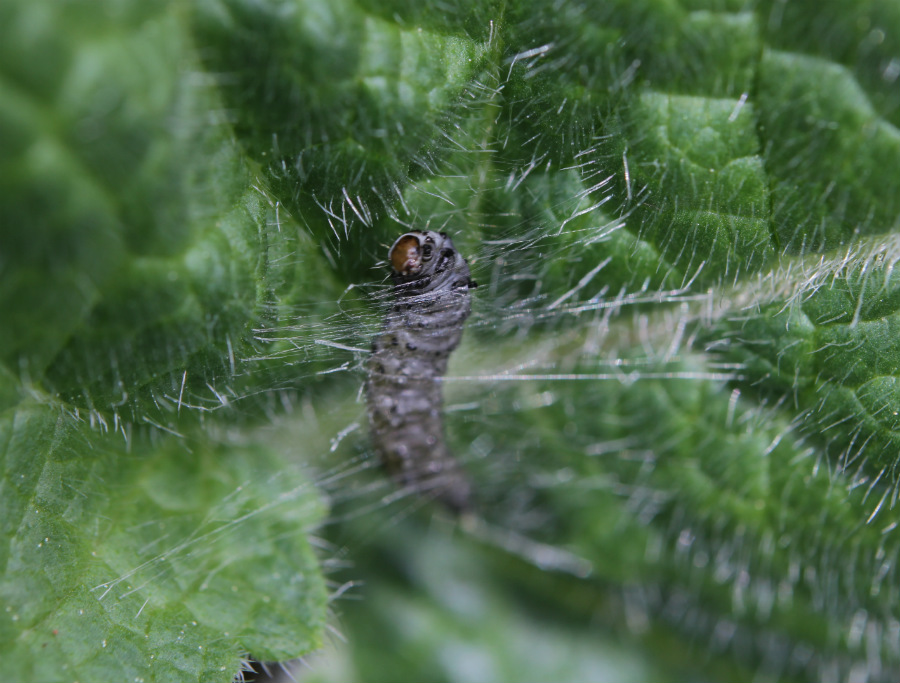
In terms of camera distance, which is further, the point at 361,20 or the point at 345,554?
the point at 345,554

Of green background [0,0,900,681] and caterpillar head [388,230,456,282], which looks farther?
caterpillar head [388,230,456,282]

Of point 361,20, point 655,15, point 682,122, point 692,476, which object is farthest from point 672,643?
point 361,20

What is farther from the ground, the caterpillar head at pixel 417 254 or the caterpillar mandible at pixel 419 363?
the caterpillar head at pixel 417 254

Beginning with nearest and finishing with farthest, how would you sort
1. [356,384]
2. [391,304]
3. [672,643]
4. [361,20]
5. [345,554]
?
[361,20] → [391,304] → [356,384] → [345,554] → [672,643]

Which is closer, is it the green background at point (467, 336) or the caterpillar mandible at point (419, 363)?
the green background at point (467, 336)

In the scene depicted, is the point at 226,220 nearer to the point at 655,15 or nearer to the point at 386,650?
the point at 655,15

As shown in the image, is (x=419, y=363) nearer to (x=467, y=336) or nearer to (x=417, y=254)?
(x=467, y=336)

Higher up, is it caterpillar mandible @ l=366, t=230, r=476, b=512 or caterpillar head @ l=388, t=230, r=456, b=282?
caterpillar head @ l=388, t=230, r=456, b=282
